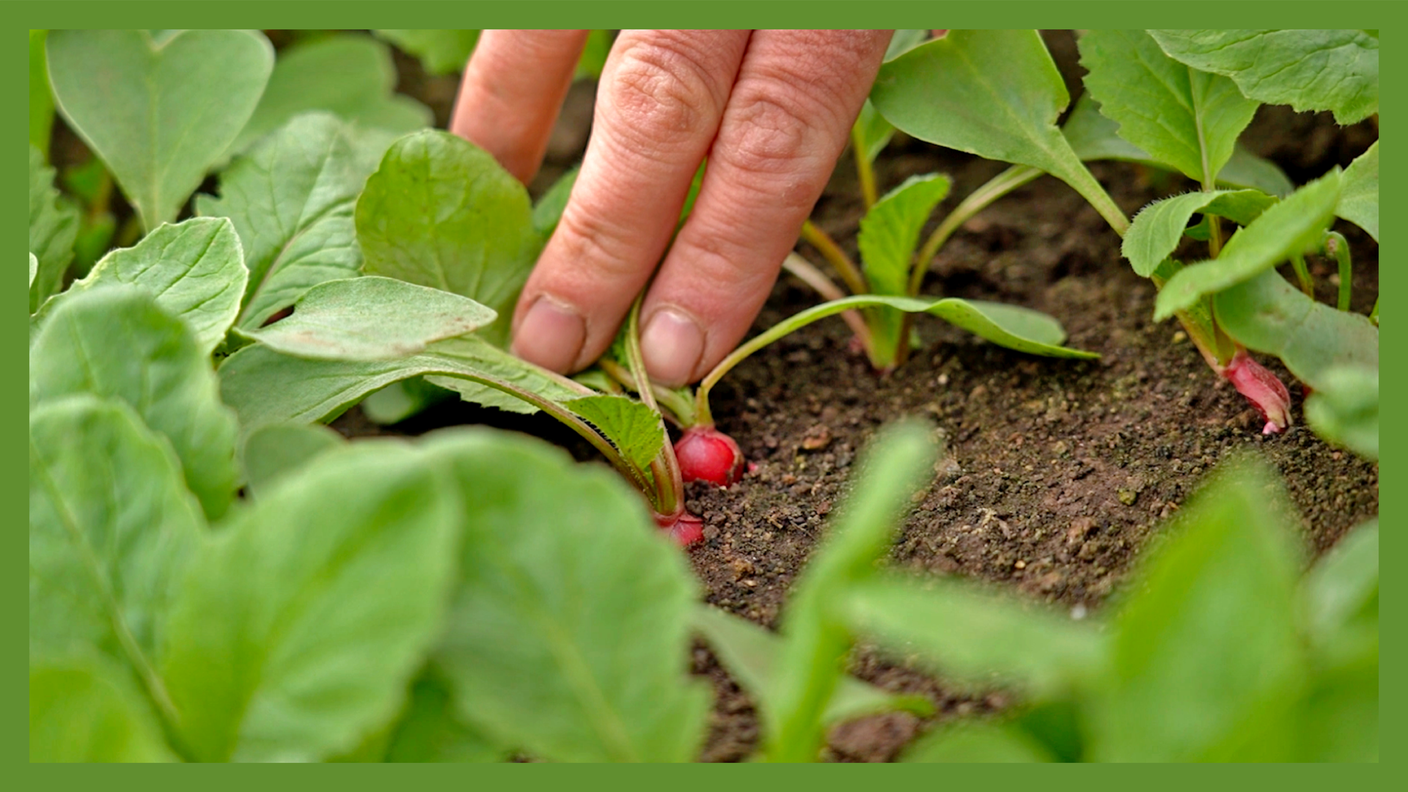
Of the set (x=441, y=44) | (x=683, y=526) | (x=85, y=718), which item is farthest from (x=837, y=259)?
(x=85, y=718)

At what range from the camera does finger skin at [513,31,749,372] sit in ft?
3.61

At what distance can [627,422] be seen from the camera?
92 cm

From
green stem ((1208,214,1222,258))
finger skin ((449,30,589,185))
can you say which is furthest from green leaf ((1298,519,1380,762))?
finger skin ((449,30,589,185))

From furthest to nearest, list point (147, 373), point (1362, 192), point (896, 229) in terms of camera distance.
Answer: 1. point (896, 229)
2. point (1362, 192)
3. point (147, 373)

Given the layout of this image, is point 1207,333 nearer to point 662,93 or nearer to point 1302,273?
point 1302,273

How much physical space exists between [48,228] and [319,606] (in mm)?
811

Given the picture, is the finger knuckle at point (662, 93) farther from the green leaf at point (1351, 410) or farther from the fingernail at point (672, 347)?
the green leaf at point (1351, 410)

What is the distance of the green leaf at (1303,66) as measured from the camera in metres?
0.94

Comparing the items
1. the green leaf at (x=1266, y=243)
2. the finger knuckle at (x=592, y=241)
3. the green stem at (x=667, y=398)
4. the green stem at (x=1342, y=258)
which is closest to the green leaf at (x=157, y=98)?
the finger knuckle at (x=592, y=241)

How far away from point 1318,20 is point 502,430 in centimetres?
84

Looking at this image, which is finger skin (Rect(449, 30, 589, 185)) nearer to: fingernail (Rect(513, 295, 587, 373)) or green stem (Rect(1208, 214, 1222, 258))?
fingernail (Rect(513, 295, 587, 373))

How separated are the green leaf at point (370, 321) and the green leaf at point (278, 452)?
11cm

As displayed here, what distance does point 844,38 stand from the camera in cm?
106

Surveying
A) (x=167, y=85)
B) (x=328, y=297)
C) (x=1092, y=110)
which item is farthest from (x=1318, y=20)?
(x=167, y=85)
